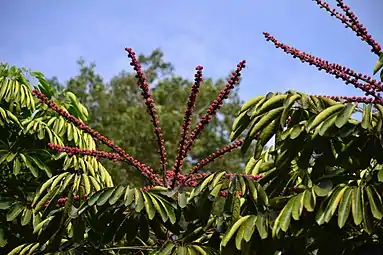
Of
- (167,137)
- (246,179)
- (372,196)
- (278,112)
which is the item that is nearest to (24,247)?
(246,179)

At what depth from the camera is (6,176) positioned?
154 inches

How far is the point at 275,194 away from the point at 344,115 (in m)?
0.55

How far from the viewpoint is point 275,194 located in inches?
93.4

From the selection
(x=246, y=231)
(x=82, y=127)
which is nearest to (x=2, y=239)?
(x=82, y=127)

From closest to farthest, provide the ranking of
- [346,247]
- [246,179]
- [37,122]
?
[346,247]
[246,179]
[37,122]

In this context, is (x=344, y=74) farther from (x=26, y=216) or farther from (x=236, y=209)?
(x=26, y=216)

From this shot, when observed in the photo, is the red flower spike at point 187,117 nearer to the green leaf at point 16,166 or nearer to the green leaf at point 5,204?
the green leaf at point 5,204

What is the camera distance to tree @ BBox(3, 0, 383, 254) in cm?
195

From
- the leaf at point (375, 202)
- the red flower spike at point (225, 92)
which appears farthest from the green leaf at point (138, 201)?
the leaf at point (375, 202)

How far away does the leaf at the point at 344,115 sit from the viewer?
6.25ft

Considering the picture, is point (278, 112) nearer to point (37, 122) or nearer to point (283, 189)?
point (283, 189)

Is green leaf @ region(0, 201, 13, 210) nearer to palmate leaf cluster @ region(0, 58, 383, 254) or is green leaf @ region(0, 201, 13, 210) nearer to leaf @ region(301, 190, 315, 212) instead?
palmate leaf cluster @ region(0, 58, 383, 254)

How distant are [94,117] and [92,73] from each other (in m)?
2.08

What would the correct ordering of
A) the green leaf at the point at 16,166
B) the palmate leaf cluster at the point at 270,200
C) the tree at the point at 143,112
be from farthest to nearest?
the tree at the point at 143,112 → the green leaf at the point at 16,166 → the palmate leaf cluster at the point at 270,200
